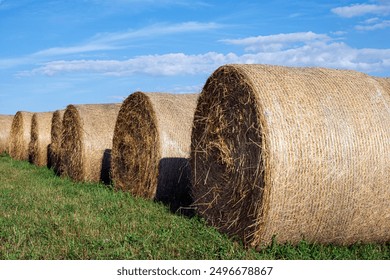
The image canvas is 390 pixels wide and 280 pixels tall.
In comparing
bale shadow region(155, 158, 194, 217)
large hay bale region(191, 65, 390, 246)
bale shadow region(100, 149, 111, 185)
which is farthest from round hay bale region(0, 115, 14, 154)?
large hay bale region(191, 65, 390, 246)

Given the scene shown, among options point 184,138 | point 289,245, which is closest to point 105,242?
point 289,245

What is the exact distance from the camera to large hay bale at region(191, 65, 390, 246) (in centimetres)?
621

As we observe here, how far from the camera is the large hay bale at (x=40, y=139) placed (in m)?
18.2

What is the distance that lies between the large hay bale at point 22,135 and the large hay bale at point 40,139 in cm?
153

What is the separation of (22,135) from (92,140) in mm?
8407

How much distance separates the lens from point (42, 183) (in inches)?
497

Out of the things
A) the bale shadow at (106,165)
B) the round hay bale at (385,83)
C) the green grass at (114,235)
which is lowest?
the green grass at (114,235)

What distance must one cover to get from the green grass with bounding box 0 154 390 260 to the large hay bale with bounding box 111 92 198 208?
17.1 inches

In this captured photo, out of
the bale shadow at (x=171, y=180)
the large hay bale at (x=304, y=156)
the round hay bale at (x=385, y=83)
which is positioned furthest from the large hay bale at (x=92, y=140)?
the round hay bale at (x=385, y=83)

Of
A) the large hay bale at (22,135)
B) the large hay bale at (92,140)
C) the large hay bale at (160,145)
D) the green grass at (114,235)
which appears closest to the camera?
the green grass at (114,235)

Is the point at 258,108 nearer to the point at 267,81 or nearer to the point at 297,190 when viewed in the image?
the point at 267,81

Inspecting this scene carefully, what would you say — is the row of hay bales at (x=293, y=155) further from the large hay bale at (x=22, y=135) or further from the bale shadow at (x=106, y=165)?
the large hay bale at (x=22, y=135)
